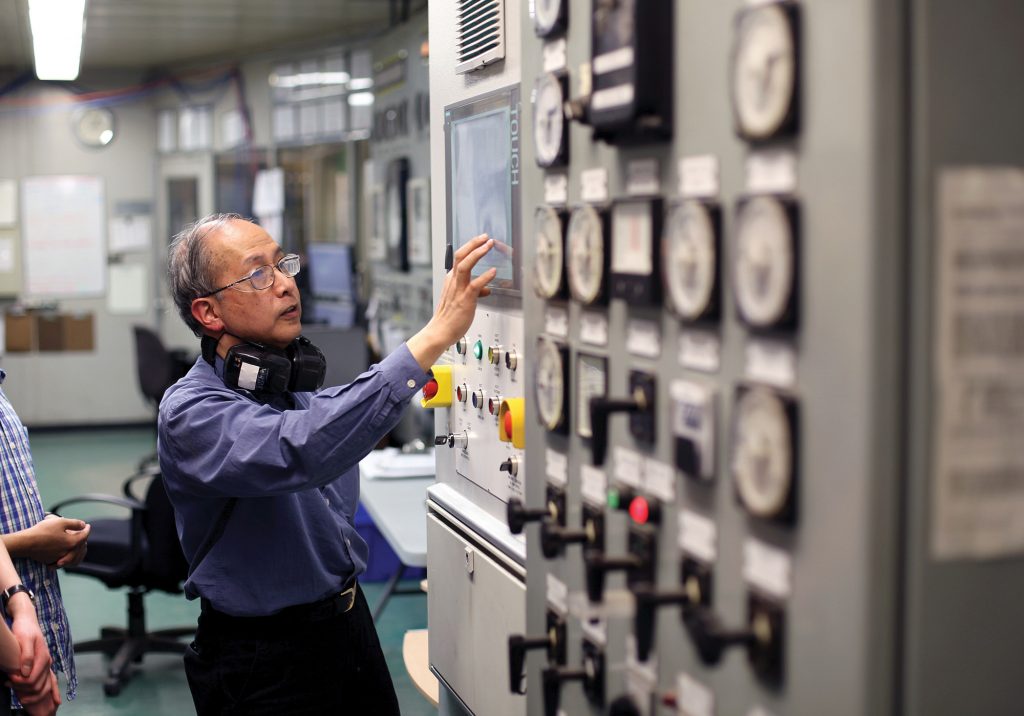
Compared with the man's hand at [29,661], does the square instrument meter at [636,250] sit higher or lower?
higher

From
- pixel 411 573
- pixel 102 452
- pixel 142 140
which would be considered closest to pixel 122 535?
pixel 411 573

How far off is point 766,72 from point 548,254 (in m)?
0.52

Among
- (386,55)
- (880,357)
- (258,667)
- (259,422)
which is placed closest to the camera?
(880,357)

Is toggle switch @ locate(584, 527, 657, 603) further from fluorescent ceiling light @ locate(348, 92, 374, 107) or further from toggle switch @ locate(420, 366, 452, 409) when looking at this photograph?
fluorescent ceiling light @ locate(348, 92, 374, 107)

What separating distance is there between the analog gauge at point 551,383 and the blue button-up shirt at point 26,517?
130cm

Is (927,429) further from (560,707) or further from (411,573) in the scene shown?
(411,573)

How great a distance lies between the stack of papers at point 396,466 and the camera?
3844 millimetres

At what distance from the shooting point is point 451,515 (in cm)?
228

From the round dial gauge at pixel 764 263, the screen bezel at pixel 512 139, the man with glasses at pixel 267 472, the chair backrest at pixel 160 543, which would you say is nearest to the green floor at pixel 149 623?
the chair backrest at pixel 160 543

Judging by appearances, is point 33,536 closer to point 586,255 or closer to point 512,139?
point 512,139

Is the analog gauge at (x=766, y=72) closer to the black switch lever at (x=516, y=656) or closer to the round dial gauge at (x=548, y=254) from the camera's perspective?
the round dial gauge at (x=548, y=254)

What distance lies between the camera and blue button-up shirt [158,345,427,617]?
1.90 meters

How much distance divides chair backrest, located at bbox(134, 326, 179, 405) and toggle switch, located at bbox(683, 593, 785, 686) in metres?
6.96

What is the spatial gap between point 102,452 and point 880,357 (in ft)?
28.3
